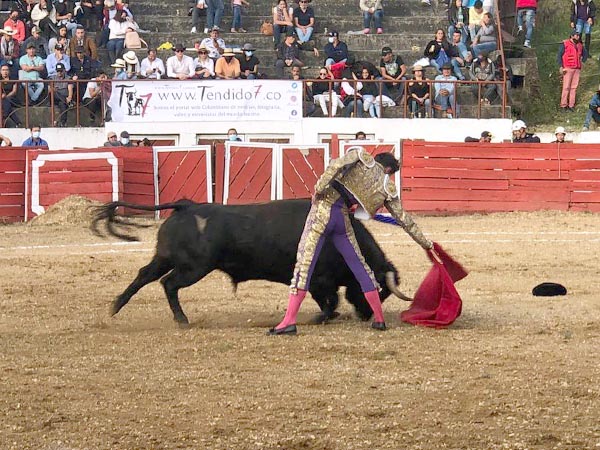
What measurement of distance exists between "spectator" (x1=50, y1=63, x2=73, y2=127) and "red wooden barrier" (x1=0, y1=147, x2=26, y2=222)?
2420 mm

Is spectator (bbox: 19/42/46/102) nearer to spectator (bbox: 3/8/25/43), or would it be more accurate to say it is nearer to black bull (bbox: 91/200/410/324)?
spectator (bbox: 3/8/25/43)

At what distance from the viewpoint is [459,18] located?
23.8 meters

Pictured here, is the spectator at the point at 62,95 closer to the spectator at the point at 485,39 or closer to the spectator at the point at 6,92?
the spectator at the point at 6,92

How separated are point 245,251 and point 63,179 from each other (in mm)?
10471

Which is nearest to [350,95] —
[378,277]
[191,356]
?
[378,277]

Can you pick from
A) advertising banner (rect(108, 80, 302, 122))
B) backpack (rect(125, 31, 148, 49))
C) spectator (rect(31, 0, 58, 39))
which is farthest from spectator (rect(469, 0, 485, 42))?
spectator (rect(31, 0, 58, 39))

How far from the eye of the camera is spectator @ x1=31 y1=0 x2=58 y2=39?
73.6 feet

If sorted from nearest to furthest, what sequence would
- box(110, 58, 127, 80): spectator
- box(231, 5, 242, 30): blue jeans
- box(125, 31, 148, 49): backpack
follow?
box(110, 58, 127, 80): spectator
box(125, 31, 148, 49): backpack
box(231, 5, 242, 30): blue jeans

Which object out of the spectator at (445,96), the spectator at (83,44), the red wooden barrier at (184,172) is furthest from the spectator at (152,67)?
the spectator at (445,96)

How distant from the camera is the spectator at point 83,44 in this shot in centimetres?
2162

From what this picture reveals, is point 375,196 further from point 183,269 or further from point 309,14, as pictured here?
point 309,14

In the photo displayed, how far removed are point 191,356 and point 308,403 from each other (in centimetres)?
142

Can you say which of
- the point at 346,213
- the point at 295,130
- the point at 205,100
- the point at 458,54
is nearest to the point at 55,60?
the point at 205,100

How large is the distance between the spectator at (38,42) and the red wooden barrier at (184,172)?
3954mm
